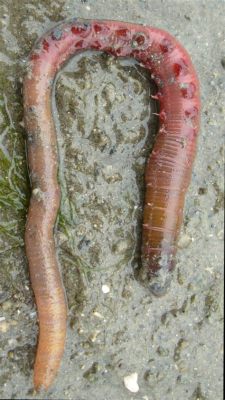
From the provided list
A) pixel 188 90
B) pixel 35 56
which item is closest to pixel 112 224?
pixel 188 90

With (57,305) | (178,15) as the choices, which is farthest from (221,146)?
(57,305)

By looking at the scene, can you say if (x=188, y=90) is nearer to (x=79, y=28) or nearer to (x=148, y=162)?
(x=148, y=162)

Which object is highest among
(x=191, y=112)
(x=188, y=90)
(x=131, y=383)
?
(x=188, y=90)

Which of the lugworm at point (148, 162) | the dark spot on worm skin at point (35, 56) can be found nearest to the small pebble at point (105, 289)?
the lugworm at point (148, 162)

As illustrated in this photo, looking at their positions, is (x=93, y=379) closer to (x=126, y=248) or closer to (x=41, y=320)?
(x=41, y=320)

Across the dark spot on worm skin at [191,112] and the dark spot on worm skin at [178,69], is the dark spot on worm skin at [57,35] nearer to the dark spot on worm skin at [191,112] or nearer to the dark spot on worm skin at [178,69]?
the dark spot on worm skin at [178,69]

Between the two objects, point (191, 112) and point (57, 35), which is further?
point (191, 112)

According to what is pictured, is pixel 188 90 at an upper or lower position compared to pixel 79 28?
lower

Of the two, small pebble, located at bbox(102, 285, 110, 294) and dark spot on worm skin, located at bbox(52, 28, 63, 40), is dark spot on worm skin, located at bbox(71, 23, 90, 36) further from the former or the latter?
small pebble, located at bbox(102, 285, 110, 294)
